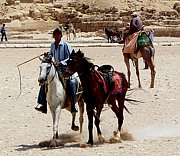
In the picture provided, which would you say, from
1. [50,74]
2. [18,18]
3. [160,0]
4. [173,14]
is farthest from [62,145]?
[160,0]

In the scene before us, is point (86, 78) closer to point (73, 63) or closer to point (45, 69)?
point (73, 63)

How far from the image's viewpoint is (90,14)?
214ft

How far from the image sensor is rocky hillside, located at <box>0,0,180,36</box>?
5744cm

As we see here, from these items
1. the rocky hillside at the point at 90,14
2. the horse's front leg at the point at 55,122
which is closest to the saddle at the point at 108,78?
the horse's front leg at the point at 55,122

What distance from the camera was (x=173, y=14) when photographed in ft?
209

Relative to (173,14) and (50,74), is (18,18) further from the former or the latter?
(50,74)

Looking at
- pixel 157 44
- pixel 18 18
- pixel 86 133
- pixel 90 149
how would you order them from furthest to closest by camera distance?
pixel 18 18, pixel 157 44, pixel 86 133, pixel 90 149

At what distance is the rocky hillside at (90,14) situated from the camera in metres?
57.4

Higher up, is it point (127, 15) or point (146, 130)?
point (146, 130)

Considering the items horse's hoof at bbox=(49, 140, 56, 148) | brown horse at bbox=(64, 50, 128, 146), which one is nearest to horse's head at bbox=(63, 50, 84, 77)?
brown horse at bbox=(64, 50, 128, 146)

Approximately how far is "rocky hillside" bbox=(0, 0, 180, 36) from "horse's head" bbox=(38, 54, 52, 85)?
146 feet

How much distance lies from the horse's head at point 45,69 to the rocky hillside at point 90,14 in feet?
146

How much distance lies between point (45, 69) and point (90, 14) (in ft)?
185

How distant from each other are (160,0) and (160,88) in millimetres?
58044
